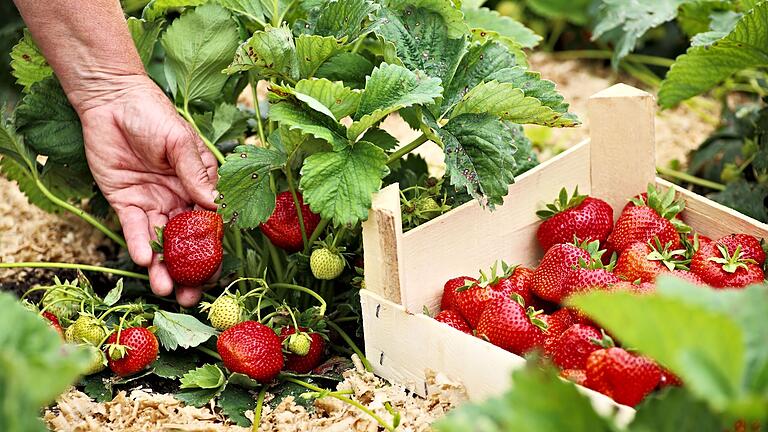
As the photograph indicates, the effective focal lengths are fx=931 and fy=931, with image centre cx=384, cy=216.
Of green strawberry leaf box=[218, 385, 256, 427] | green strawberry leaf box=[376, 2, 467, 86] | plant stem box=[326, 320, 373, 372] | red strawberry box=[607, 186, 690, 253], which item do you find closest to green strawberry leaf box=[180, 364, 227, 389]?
green strawberry leaf box=[218, 385, 256, 427]

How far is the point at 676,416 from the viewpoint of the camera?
88 cm

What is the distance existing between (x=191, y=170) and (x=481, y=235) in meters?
0.52

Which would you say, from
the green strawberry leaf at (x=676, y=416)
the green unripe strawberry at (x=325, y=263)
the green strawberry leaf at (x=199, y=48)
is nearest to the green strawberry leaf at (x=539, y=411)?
the green strawberry leaf at (x=676, y=416)

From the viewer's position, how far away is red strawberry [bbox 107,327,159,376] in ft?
4.93

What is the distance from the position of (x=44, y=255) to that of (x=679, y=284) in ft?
5.33

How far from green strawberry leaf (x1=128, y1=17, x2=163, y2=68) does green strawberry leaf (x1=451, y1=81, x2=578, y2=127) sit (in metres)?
0.64

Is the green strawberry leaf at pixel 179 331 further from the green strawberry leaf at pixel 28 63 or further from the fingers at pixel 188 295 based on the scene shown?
the green strawberry leaf at pixel 28 63

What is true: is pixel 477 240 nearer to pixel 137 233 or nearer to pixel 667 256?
pixel 667 256

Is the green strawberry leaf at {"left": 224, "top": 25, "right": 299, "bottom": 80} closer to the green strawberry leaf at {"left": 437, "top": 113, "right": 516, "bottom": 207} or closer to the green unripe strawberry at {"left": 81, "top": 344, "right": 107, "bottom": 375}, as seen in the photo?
the green strawberry leaf at {"left": 437, "top": 113, "right": 516, "bottom": 207}

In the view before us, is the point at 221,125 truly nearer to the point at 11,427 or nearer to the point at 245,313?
the point at 245,313

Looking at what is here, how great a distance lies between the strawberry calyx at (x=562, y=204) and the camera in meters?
1.66

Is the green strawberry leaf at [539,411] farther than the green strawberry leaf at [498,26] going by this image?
No

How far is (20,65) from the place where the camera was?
5.85 feet

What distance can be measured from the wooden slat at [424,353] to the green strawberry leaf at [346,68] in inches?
15.2
